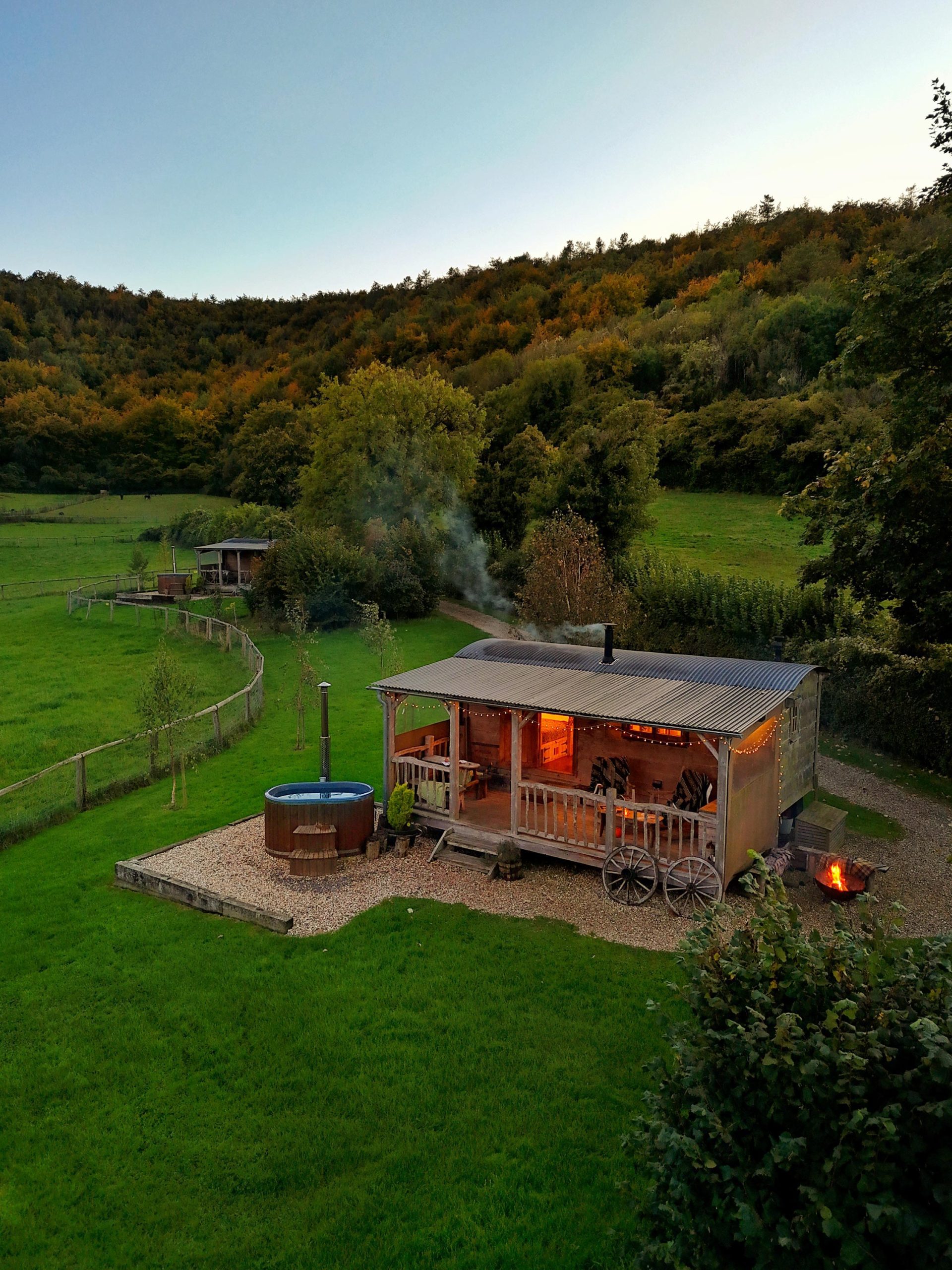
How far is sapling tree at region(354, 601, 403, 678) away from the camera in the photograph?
2248 centimetres

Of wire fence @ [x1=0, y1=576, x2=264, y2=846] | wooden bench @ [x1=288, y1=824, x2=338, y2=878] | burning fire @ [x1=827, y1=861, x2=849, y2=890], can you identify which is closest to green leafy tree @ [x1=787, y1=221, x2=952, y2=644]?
burning fire @ [x1=827, y1=861, x2=849, y2=890]

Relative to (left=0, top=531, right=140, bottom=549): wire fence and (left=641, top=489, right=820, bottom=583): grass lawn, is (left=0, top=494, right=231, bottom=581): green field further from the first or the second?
(left=641, top=489, right=820, bottom=583): grass lawn

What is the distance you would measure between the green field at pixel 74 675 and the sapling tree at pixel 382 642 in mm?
4091

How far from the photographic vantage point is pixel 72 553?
50.3 m

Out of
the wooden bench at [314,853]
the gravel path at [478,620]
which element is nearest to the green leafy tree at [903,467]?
the wooden bench at [314,853]

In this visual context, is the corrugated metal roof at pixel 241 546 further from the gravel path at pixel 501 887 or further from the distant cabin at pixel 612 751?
the gravel path at pixel 501 887

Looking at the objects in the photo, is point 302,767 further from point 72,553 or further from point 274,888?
point 72,553

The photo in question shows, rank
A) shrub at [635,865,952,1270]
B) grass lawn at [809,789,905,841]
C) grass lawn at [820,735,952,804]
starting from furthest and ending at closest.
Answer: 1. grass lawn at [820,735,952,804]
2. grass lawn at [809,789,905,841]
3. shrub at [635,865,952,1270]

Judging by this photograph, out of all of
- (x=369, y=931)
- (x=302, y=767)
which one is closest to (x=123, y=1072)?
(x=369, y=931)

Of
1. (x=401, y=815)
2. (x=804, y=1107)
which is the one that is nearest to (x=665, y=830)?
(x=401, y=815)

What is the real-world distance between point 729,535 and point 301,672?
82.1 ft

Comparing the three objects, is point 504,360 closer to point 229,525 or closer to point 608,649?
point 229,525

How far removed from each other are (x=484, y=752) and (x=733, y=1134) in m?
11.2

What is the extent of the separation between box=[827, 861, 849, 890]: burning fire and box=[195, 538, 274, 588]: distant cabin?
34321 millimetres
